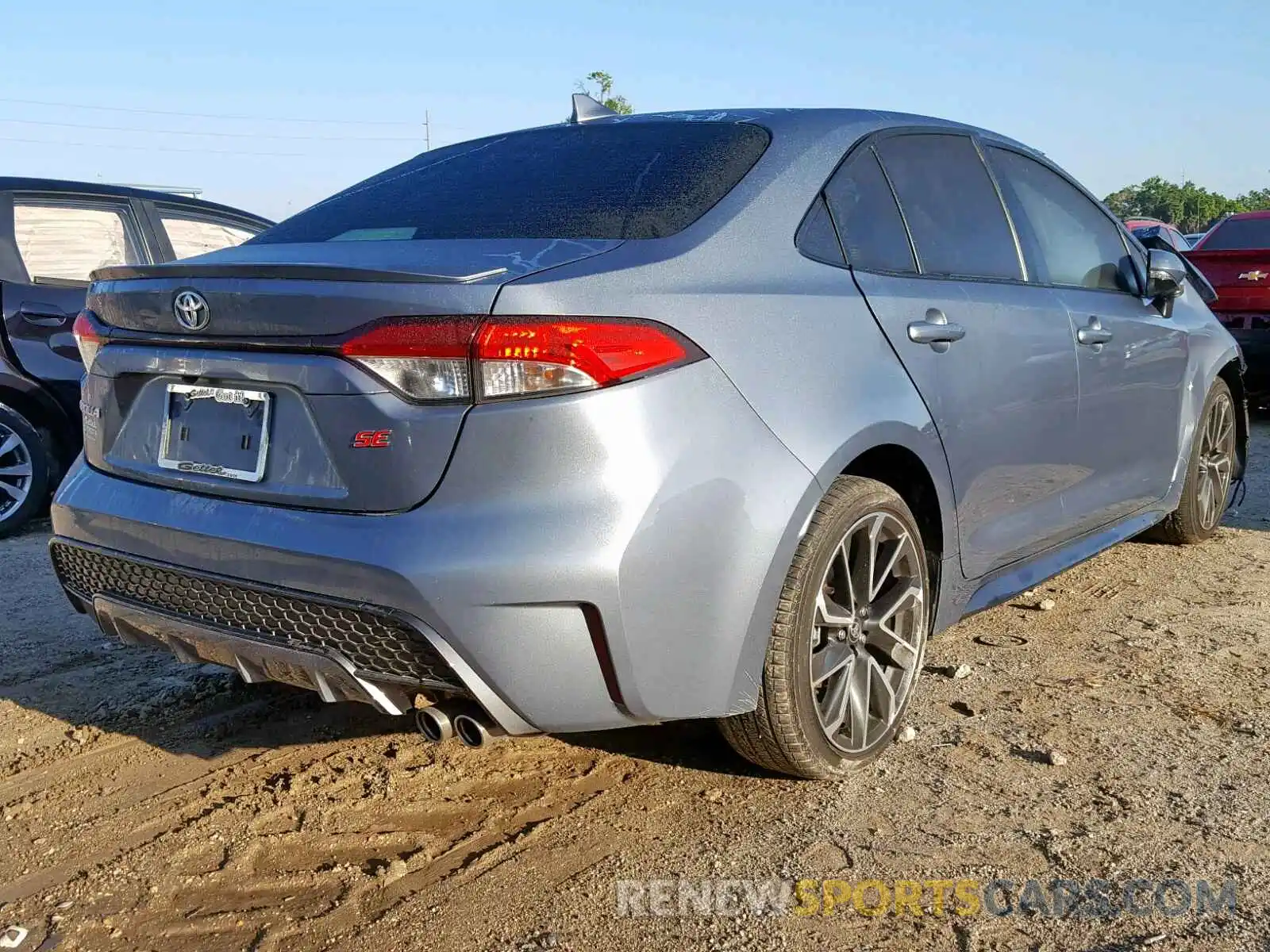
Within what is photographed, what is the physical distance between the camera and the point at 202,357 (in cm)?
244

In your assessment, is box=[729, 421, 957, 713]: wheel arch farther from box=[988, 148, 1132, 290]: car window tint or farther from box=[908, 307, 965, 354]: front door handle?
box=[988, 148, 1132, 290]: car window tint

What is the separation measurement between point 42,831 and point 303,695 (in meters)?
0.88

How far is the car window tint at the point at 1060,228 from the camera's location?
3703 millimetres

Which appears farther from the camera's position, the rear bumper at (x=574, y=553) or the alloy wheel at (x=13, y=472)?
the alloy wheel at (x=13, y=472)

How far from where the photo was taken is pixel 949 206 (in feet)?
11.0

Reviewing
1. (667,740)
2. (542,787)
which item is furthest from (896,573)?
(542,787)

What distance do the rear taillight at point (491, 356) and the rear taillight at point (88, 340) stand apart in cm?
84

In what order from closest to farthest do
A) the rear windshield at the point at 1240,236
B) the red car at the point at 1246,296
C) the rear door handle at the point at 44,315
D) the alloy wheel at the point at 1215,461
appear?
the alloy wheel at the point at 1215,461
the rear door handle at the point at 44,315
the red car at the point at 1246,296
the rear windshield at the point at 1240,236

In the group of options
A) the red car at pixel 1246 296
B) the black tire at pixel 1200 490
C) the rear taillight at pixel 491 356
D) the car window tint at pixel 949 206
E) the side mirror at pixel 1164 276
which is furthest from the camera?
the red car at pixel 1246 296

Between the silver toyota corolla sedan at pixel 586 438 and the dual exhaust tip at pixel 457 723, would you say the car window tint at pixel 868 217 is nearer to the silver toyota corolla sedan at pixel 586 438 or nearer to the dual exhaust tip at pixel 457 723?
the silver toyota corolla sedan at pixel 586 438

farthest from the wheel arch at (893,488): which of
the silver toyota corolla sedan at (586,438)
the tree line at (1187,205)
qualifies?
the tree line at (1187,205)

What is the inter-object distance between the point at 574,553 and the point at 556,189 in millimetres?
1074

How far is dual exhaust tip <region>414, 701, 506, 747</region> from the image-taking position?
2.38 m

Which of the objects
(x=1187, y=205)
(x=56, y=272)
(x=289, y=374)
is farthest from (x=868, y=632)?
(x=1187, y=205)
